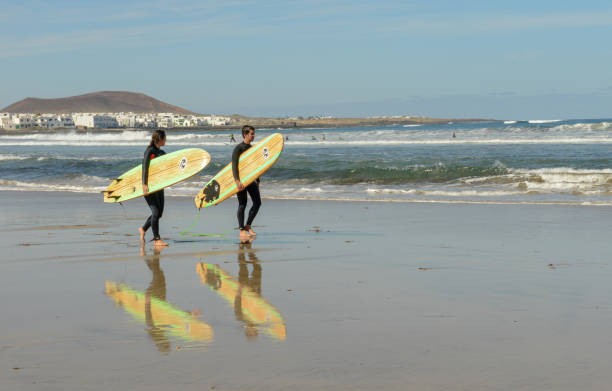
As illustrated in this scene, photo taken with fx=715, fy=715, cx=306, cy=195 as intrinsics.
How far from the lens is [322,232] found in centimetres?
964

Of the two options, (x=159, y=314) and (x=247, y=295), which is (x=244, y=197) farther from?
(x=159, y=314)

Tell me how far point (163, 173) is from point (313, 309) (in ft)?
15.4

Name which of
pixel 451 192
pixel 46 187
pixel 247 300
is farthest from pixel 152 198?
pixel 46 187

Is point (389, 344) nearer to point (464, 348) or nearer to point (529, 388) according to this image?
point (464, 348)

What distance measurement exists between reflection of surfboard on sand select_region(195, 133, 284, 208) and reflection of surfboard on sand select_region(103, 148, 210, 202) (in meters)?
0.41

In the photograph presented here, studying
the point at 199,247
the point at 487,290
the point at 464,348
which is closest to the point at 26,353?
the point at 464,348

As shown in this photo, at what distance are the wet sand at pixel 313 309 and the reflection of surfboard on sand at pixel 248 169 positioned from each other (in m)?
0.83

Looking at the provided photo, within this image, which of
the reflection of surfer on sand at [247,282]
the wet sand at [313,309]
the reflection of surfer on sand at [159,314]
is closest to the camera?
the wet sand at [313,309]

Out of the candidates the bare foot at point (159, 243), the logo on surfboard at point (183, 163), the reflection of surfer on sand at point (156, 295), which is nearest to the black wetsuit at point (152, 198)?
the bare foot at point (159, 243)

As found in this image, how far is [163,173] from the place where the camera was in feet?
30.1

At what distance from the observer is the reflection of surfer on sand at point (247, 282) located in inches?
179

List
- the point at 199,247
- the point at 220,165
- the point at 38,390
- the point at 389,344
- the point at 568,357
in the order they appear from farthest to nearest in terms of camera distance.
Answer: the point at 220,165
the point at 199,247
the point at 389,344
the point at 568,357
the point at 38,390

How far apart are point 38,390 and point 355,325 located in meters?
1.99

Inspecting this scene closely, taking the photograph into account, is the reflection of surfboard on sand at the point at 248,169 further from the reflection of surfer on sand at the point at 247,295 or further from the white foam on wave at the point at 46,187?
the white foam on wave at the point at 46,187
